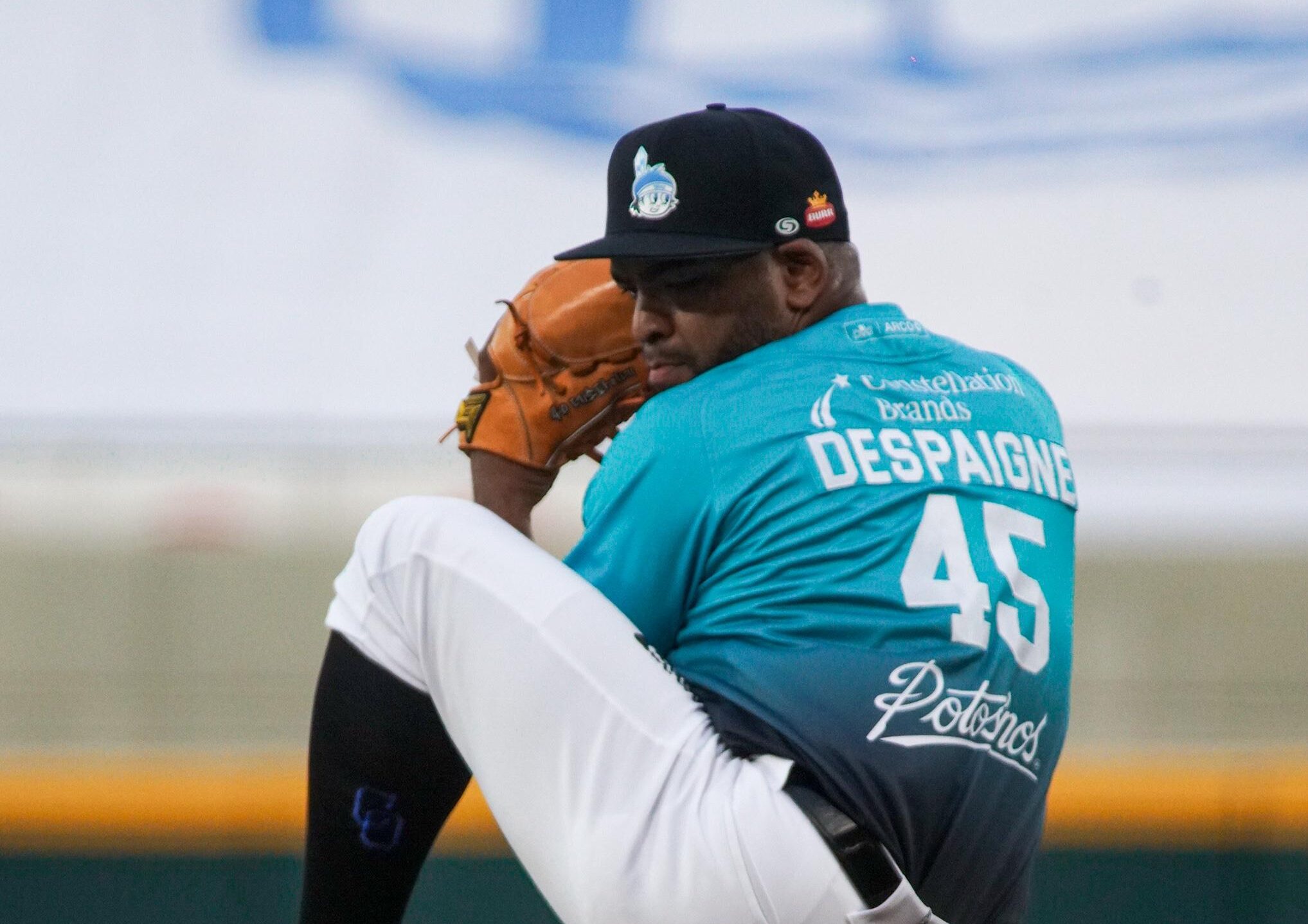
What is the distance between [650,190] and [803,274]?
150 mm

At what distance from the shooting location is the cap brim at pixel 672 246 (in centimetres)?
125

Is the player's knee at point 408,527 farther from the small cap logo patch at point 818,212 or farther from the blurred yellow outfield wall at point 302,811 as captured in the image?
the blurred yellow outfield wall at point 302,811

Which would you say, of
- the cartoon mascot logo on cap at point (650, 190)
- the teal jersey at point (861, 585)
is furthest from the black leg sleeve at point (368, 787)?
the cartoon mascot logo on cap at point (650, 190)

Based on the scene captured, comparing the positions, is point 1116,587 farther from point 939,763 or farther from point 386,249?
point 386,249

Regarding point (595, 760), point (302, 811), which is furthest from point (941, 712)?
point (302, 811)

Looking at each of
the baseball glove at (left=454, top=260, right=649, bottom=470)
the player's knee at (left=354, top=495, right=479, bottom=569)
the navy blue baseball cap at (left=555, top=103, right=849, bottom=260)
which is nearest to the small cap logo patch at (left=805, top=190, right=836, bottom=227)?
the navy blue baseball cap at (left=555, top=103, right=849, bottom=260)

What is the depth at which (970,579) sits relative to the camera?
1.16 meters

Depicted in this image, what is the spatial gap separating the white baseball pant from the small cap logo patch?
0.38 metres

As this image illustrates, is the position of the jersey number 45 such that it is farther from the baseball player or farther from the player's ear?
the player's ear

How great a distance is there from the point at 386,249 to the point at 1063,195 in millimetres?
2441

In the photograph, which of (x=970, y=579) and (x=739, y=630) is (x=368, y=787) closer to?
(x=739, y=630)

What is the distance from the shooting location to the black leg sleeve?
1200mm

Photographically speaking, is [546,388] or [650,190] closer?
[650,190]

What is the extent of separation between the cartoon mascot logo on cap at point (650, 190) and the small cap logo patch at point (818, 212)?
0.39 ft
